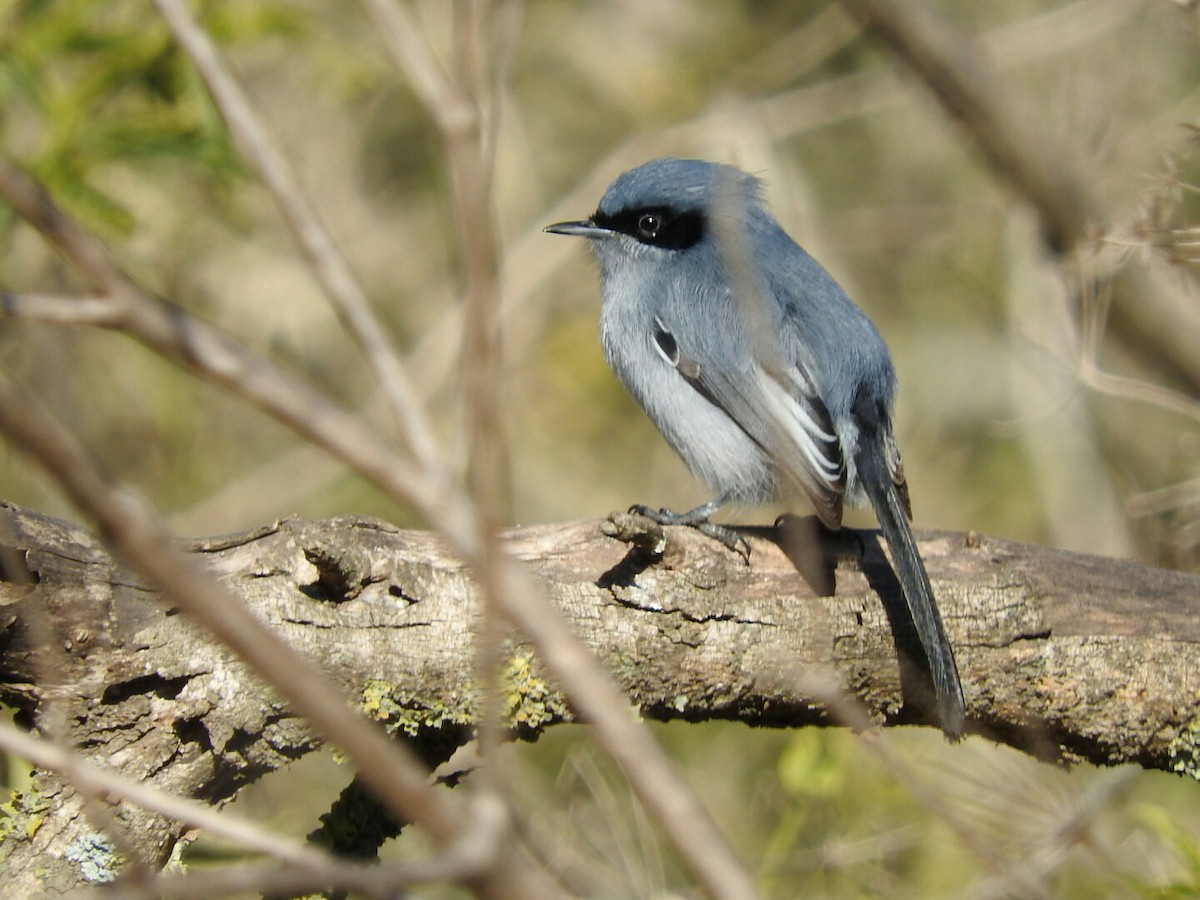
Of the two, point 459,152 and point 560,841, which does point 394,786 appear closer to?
point 459,152

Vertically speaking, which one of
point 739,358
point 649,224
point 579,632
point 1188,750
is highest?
point 649,224

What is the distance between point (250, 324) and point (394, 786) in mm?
5486

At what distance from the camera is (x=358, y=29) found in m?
7.03

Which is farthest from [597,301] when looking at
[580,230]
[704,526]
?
[704,526]

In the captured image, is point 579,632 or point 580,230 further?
point 580,230

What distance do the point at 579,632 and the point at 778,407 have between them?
121cm

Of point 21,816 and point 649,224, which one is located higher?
point 649,224

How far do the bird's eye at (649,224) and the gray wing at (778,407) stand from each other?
60 centimetres

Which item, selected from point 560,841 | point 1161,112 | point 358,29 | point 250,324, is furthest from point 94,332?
point 1161,112

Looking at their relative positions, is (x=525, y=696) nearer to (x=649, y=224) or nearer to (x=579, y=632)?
(x=579, y=632)

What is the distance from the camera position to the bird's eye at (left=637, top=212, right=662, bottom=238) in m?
4.46

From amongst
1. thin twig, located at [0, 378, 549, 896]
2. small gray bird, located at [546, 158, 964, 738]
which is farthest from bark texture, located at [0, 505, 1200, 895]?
thin twig, located at [0, 378, 549, 896]

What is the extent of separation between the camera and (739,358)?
3873 mm

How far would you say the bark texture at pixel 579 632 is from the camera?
98.9 inches
